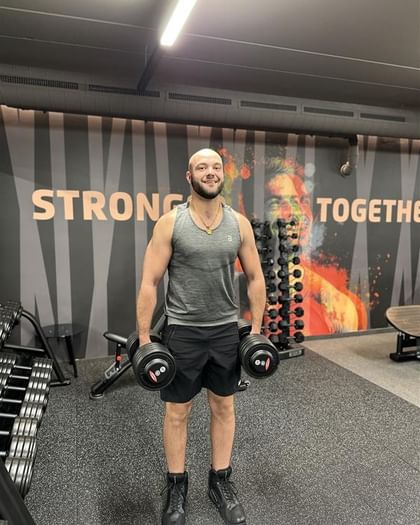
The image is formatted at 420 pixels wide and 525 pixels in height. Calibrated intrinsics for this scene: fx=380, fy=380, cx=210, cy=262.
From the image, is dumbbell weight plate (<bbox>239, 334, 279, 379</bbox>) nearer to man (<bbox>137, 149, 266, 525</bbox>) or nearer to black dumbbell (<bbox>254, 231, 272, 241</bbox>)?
man (<bbox>137, 149, 266, 525</bbox>)

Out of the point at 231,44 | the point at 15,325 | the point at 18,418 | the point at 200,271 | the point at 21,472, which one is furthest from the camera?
the point at 15,325

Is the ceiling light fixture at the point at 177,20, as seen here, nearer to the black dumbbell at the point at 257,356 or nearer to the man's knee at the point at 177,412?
the black dumbbell at the point at 257,356

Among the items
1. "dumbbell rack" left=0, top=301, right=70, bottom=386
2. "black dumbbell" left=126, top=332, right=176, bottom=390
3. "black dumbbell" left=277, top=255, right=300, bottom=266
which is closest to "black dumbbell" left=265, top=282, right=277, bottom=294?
"black dumbbell" left=277, top=255, right=300, bottom=266

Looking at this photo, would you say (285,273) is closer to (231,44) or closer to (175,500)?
(231,44)

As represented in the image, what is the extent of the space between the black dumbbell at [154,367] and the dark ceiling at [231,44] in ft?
6.60

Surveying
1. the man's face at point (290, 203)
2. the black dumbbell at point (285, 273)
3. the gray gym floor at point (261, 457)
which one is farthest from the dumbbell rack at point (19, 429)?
the man's face at point (290, 203)

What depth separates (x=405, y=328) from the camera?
11.9 ft

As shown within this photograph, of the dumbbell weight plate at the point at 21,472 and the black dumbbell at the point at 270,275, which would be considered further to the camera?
the black dumbbell at the point at 270,275

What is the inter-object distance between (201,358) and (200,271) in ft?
1.26

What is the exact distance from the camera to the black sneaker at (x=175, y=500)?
1.66 m

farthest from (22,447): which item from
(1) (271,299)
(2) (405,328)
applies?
(2) (405,328)

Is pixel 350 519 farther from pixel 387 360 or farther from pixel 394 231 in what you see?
pixel 394 231

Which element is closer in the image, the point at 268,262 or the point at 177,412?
the point at 177,412

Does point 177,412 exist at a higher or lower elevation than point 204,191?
lower
